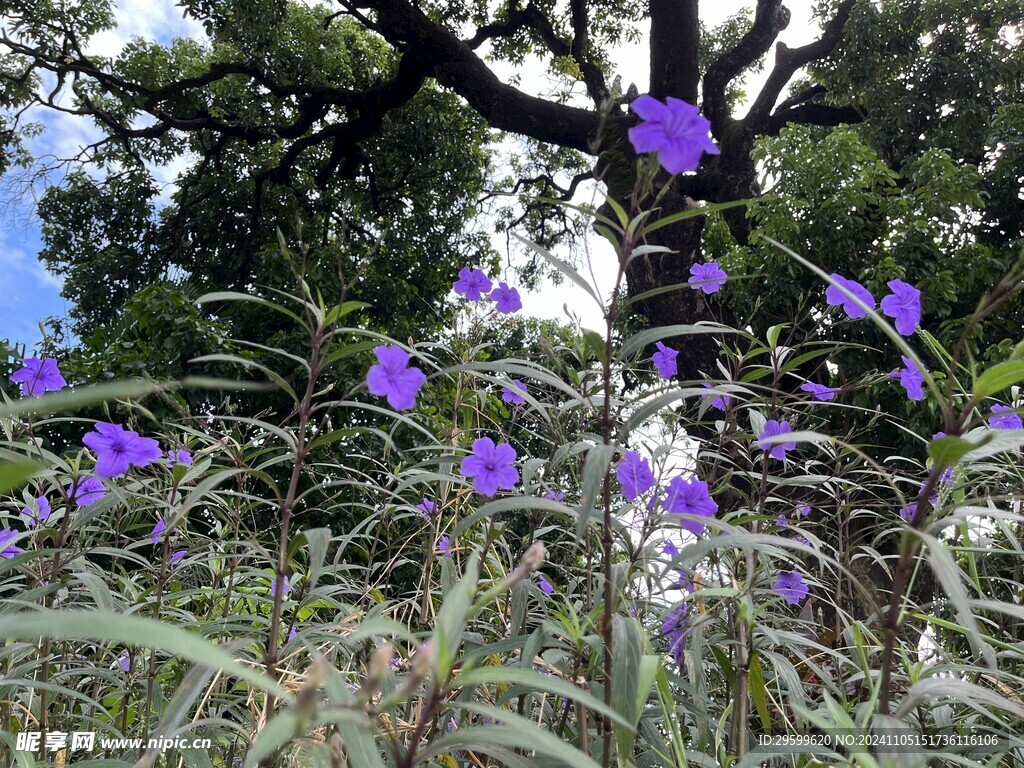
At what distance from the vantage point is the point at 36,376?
112cm

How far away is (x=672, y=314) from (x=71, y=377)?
3563mm

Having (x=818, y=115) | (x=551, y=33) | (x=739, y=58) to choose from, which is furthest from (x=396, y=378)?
(x=551, y=33)

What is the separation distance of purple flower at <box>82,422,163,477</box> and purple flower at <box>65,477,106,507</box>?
0.03 m

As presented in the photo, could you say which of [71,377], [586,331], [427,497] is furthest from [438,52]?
[586,331]

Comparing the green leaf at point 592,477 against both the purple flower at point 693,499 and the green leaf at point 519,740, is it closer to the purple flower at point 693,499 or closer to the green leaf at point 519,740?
the green leaf at point 519,740

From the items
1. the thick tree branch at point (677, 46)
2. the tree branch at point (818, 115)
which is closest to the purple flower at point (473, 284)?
the thick tree branch at point (677, 46)

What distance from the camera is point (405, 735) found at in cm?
70

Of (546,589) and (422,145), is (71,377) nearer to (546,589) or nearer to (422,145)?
(546,589)

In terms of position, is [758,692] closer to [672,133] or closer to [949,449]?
Answer: [949,449]

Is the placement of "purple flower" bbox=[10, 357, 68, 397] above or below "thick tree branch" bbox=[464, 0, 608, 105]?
below

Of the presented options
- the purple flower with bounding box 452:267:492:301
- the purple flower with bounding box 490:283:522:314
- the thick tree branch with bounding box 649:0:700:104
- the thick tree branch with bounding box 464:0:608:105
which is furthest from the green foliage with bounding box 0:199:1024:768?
Result: the thick tree branch with bounding box 464:0:608:105

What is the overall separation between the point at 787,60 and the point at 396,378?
6173 mm

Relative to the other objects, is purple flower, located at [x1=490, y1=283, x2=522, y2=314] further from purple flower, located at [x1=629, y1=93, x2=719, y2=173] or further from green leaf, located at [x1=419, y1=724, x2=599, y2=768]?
green leaf, located at [x1=419, y1=724, x2=599, y2=768]

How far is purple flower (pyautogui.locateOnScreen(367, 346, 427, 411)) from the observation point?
768mm
